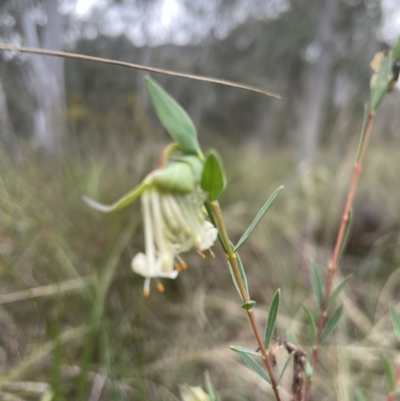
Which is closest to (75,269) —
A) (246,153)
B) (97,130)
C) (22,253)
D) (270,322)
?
(22,253)

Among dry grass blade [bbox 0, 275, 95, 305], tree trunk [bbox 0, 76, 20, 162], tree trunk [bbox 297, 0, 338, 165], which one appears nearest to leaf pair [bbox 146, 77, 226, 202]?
dry grass blade [bbox 0, 275, 95, 305]

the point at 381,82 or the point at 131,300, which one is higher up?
the point at 381,82

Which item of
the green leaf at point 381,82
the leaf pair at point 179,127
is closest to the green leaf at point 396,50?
the green leaf at point 381,82

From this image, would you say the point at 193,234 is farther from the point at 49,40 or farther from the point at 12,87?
the point at 49,40

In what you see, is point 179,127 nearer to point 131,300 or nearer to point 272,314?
point 272,314

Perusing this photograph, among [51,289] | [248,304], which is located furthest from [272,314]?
[51,289]

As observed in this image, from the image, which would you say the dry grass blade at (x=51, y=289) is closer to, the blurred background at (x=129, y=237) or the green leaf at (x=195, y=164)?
the blurred background at (x=129, y=237)
